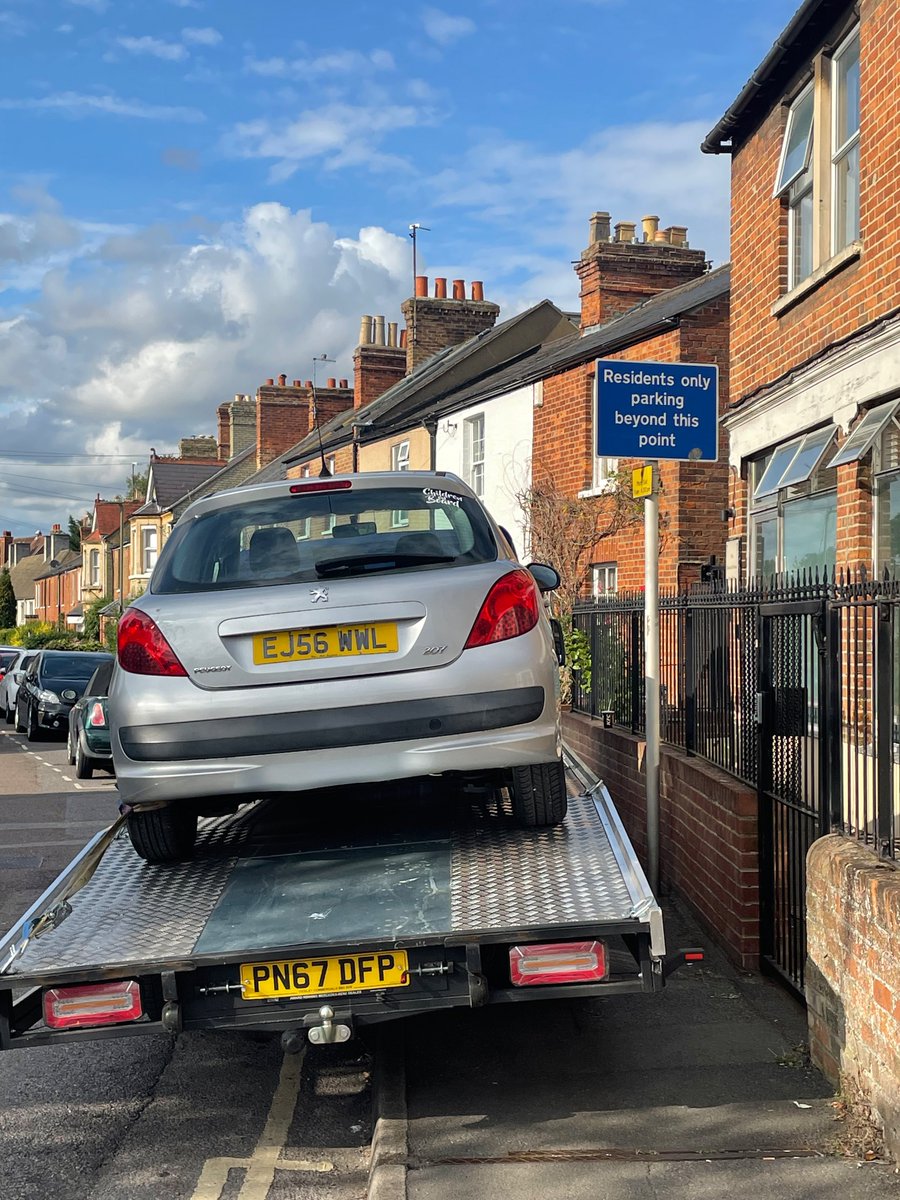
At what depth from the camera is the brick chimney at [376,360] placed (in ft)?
125

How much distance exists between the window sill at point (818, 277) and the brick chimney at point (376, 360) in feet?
89.3

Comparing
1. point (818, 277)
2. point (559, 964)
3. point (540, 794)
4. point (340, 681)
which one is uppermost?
point (818, 277)

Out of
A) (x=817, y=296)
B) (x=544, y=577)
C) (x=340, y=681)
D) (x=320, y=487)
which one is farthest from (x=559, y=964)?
(x=817, y=296)

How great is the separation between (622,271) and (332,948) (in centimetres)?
2126

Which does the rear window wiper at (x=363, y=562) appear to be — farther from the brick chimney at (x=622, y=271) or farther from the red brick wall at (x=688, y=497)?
the brick chimney at (x=622, y=271)

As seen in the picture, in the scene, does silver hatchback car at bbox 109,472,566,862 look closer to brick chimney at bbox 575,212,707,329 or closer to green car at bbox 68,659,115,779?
green car at bbox 68,659,115,779

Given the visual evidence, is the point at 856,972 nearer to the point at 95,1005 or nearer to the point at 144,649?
the point at 95,1005

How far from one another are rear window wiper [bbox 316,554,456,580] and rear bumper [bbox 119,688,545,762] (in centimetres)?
56

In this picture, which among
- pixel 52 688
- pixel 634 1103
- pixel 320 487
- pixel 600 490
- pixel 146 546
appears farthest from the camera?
pixel 146 546

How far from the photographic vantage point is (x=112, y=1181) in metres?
4.12

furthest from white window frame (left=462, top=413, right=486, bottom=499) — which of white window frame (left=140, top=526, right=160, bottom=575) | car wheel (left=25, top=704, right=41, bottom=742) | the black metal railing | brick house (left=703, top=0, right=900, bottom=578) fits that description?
white window frame (left=140, top=526, right=160, bottom=575)

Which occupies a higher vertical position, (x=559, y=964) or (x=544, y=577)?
(x=544, y=577)

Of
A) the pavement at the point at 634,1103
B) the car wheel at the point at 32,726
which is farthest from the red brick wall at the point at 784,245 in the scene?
the car wheel at the point at 32,726

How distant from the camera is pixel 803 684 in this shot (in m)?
5.50
